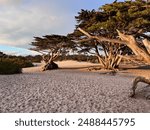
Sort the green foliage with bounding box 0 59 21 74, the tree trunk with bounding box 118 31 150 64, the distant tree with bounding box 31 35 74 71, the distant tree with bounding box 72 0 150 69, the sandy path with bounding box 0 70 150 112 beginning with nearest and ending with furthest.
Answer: the sandy path with bounding box 0 70 150 112 → the tree trunk with bounding box 118 31 150 64 → the green foliage with bounding box 0 59 21 74 → the distant tree with bounding box 72 0 150 69 → the distant tree with bounding box 31 35 74 71

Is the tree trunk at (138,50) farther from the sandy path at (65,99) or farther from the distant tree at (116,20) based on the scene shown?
the distant tree at (116,20)

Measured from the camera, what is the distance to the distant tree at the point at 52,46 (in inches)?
1097

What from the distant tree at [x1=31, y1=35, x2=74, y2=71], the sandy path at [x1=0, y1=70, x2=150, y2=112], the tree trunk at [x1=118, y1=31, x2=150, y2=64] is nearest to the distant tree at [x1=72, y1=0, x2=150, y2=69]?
the distant tree at [x1=31, y1=35, x2=74, y2=71]

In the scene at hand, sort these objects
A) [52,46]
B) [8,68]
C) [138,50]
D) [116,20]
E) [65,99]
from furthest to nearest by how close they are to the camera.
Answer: [52,46]
[116,20]
[8,68]
[65,99]
[138,50]

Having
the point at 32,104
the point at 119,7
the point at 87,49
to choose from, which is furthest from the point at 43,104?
the point at 87,49

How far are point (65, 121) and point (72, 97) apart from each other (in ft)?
11.1

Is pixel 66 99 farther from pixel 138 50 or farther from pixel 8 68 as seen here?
pixel 8 68

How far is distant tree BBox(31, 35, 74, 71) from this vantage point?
2786cm

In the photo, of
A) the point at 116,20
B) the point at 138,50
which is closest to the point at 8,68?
the point at 116,20

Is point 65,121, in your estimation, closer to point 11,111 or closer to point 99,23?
point 11,111

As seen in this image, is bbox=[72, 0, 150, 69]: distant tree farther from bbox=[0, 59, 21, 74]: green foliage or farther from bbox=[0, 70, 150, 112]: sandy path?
bbox=[0, 70, 150, 112]: sandy path

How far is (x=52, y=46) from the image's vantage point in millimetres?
29750

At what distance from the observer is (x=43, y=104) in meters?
9.60

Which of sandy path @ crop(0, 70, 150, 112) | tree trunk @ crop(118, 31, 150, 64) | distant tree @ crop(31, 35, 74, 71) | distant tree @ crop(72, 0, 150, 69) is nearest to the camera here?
sandy path @ crop(0, 70, 150, 112)
